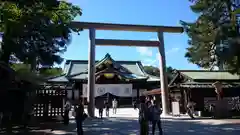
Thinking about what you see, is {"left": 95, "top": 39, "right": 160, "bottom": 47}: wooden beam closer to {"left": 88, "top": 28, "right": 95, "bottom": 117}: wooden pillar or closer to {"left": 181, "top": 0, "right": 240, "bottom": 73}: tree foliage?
{"left": 88, "top": 28, "right": 95, "bottom": 117}: wooden pillar

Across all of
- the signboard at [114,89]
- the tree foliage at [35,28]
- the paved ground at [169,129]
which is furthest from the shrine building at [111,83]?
the paved ground at [169,129]

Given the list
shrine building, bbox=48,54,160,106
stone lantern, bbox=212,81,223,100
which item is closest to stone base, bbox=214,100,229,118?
stone lantern, bbox=212,81,223,100

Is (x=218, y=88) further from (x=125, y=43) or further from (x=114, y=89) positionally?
(x=114, y=89)

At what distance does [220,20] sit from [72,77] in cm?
2024

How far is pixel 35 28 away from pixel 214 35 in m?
12.5

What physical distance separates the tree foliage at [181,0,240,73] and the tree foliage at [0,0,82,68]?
373 inches

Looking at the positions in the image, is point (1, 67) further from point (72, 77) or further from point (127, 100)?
point (127, 100)

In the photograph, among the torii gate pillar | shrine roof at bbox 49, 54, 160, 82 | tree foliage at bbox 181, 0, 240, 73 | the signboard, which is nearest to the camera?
tree foliage at bbox 181, 0, 240, 73

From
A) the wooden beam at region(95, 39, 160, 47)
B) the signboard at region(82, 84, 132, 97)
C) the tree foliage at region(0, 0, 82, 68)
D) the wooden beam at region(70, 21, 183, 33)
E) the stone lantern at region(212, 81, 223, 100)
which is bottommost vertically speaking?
the stone lantern at region(212, 81, 223, 100)

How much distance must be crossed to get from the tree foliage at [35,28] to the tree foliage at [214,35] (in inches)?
373

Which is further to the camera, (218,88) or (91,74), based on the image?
(91,74)

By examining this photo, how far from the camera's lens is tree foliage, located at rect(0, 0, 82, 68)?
12.2m

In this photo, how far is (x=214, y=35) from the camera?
67.9ft

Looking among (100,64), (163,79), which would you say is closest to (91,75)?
(163,79)
